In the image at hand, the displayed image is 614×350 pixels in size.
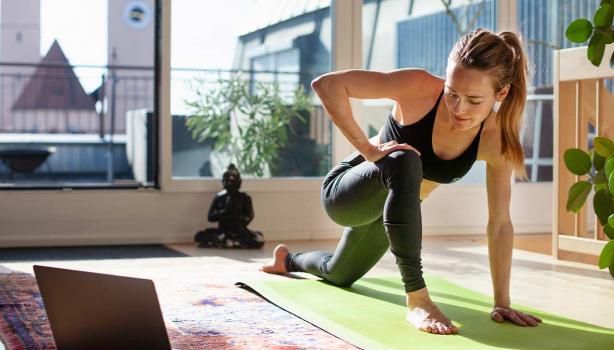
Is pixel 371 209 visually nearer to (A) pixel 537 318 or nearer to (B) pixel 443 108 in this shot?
(B) pixel 443 108

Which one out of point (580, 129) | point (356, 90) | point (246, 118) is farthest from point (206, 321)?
point (246, 118)

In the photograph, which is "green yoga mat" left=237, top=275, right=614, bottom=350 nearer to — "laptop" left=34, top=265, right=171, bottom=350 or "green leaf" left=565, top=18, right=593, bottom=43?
"laptop" left=34, top=265, right=171, bottom=350

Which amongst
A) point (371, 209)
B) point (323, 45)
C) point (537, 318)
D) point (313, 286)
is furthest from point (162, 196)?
point (537, 318)

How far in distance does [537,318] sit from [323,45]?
272 centimetres

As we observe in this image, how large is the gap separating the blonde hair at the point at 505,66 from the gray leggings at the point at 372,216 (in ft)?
0.88

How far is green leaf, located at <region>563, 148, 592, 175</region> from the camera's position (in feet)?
8.05

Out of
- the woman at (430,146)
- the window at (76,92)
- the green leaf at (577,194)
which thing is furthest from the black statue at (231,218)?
the green leaf at (577,194)

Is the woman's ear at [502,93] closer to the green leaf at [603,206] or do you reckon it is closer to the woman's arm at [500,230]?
the woman's arm at [500,230]

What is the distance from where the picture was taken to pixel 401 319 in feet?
7.55

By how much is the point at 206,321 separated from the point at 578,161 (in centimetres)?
114

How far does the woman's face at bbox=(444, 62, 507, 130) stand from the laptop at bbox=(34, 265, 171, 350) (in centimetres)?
90

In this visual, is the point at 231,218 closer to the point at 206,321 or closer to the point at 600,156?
the point at 206,321

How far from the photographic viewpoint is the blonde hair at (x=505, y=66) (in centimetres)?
213

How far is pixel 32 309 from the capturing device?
92.9 inches
